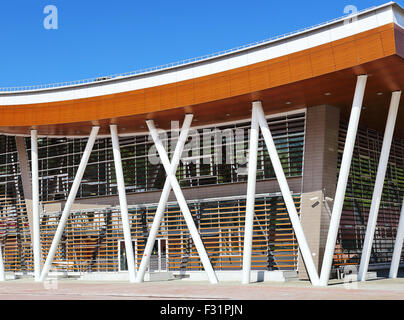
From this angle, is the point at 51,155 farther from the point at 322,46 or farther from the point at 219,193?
the point at 322,46

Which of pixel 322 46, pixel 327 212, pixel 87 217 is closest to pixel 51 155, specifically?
pixel 87 217

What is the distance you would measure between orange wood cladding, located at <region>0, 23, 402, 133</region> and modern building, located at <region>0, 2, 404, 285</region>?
0.05 metres

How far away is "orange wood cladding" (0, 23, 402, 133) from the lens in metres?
18.1

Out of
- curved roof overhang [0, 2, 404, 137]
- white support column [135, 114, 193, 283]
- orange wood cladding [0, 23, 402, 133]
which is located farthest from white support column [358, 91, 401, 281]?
white support column [135, 114, 193, 283]

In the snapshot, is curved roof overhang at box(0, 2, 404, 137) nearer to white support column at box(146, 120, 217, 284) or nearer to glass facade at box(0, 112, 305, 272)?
glass facade at box(0, 112, 305, 272)

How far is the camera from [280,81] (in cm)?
2016

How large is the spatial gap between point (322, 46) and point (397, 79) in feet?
10.6

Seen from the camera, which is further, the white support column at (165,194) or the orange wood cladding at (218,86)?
the white support column at (165,194)

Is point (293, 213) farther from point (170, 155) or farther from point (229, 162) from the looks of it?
point (170, 155)

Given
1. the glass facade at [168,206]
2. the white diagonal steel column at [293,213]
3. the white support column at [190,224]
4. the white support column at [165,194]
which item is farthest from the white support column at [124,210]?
the white diagonal steel column at [293,213]

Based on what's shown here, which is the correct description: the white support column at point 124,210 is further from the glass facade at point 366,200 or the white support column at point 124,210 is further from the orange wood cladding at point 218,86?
the glass facade at point 366,200

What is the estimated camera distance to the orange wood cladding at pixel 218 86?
18.1 meters

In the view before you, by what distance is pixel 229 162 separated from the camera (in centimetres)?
2692

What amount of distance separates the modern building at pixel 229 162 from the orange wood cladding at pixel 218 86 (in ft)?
0.17
